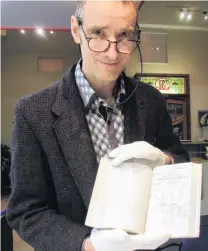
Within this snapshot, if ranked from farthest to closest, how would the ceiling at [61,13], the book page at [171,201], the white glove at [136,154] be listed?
the ceiling at [61,13] < the white glove at [136,154] < the book page at [171,201]

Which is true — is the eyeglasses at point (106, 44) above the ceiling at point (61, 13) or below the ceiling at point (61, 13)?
below

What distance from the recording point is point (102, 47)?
0.88 metres

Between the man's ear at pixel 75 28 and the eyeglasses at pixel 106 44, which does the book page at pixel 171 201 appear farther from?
the man's ear at pixel 75 28

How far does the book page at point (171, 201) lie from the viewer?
647 mm

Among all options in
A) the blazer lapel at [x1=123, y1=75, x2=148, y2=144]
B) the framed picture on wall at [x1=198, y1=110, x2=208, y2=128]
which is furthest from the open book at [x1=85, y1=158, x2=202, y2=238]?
the framed picture on wall at [x1=198, y1=110, x2=208, y2=128]

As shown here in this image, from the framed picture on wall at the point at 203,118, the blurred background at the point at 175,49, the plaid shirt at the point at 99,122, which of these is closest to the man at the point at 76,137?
the plaid shirt at the point at 99,122

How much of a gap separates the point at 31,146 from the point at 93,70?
11.5 inches

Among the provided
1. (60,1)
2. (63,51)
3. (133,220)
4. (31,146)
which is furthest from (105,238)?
(63,51)

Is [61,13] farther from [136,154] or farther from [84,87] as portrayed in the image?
[136,154]

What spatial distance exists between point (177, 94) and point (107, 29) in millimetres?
3257

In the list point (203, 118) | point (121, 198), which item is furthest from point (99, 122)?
point (203, 118)

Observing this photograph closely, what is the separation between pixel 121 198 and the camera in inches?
28.7

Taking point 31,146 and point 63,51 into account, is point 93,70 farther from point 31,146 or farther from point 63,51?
point 63,51

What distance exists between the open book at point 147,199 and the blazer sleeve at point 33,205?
0.46 feet
